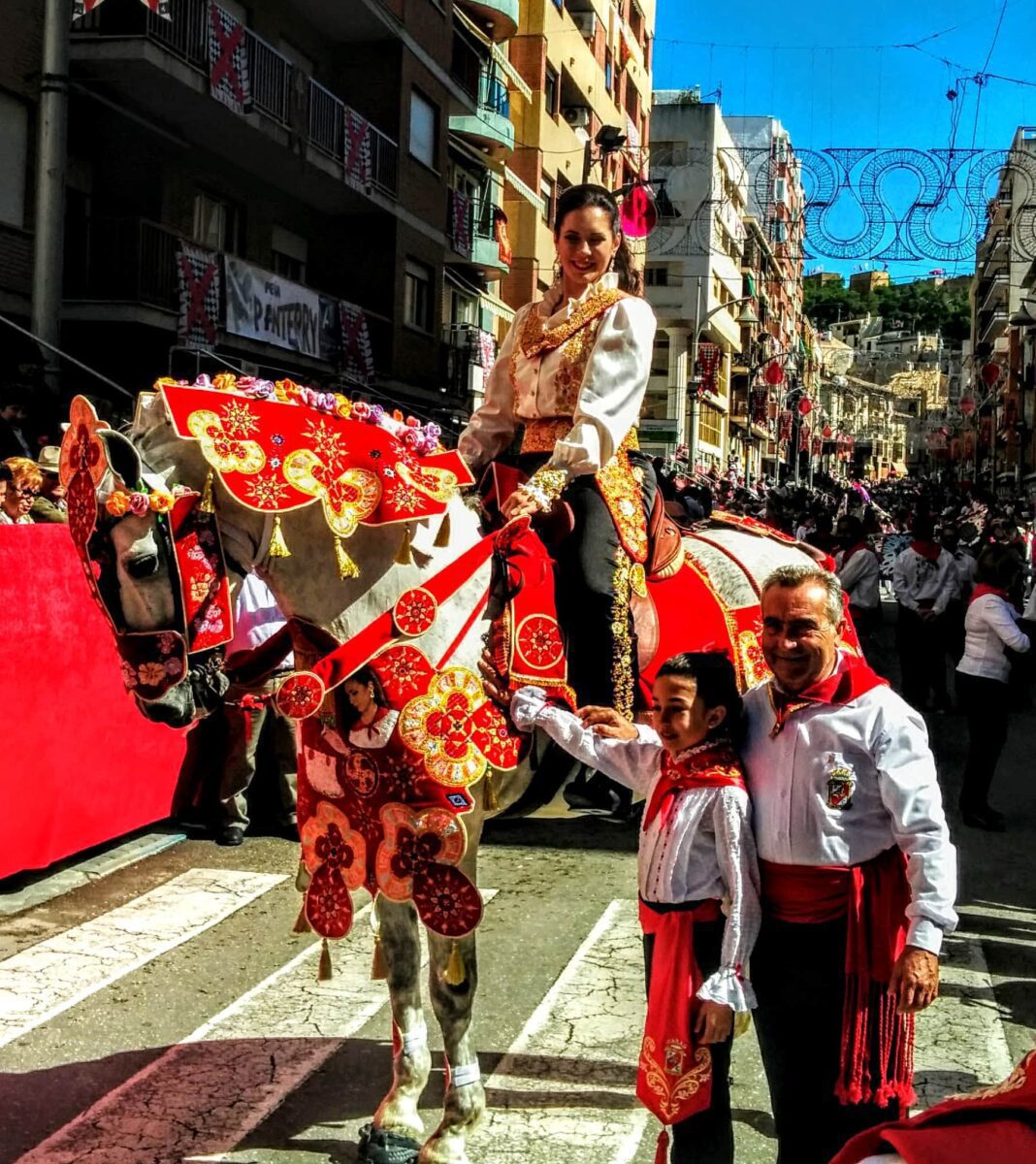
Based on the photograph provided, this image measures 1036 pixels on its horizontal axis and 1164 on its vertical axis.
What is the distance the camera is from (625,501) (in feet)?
15.4

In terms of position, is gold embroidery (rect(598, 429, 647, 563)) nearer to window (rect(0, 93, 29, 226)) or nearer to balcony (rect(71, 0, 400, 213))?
window (rect(0, 93, 29, 226))

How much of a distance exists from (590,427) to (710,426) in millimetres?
59401

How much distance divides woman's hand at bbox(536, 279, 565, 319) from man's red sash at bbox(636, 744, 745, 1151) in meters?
1.88

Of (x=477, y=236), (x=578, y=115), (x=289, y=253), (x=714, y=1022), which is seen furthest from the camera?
(x=578, y=115)

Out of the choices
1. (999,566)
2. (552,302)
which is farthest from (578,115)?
(552,302)

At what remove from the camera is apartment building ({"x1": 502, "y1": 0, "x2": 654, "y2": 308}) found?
1387 inches

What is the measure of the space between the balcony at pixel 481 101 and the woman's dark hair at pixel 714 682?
25588 mm

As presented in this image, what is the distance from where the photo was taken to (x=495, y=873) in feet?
26.0

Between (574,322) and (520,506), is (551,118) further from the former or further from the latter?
(520,506)

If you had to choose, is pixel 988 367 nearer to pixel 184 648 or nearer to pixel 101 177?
pixel 101 177

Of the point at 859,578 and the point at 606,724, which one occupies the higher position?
the point at 859,578

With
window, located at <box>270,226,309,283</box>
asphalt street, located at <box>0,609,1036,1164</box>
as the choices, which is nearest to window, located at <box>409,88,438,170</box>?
window, located at <box>270,226,309,283</box>

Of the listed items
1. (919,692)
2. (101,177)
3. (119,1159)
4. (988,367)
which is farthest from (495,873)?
(988,367)

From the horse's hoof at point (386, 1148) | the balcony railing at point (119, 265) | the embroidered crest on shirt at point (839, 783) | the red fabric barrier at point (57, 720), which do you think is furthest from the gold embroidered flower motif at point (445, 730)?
the balcony railing at point (119, 265)
